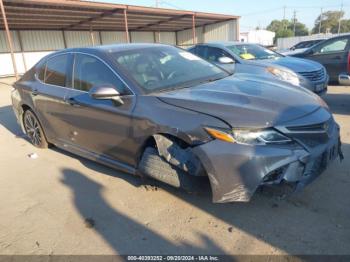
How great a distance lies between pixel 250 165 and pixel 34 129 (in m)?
4.12

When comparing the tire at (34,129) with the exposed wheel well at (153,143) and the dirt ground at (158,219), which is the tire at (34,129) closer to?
the dirt ground at (158,219)

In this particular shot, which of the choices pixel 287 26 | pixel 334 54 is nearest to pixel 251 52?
pixel 334 54

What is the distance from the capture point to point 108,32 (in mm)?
30125

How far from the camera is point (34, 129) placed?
5.54 meters

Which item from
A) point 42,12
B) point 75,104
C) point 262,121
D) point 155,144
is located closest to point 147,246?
point 155,144

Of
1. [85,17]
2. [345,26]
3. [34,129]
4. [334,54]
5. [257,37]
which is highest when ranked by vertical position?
[85,17]

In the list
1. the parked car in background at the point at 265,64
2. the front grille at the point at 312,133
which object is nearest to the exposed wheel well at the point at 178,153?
the front grille at the point at 312,133

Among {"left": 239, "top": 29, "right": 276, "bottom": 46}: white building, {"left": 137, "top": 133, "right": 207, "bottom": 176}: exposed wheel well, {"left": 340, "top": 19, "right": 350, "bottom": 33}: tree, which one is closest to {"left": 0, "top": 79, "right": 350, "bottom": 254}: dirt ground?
{"left": 137, "top": 133, "right": 207, "bottom": 176}: exposed wheel well

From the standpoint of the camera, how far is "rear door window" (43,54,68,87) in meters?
4.52

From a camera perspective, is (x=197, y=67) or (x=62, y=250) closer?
(x=62, y=250)

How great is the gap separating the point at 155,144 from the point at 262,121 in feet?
3.70

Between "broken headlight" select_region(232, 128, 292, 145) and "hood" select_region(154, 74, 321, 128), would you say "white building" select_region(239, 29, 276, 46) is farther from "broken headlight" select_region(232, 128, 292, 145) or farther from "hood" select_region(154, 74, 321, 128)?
"broken headlight" select_region(232, 128, 292, 145)

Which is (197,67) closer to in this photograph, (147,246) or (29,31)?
(147,246)

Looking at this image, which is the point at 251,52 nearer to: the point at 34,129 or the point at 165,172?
the point at 34,129
